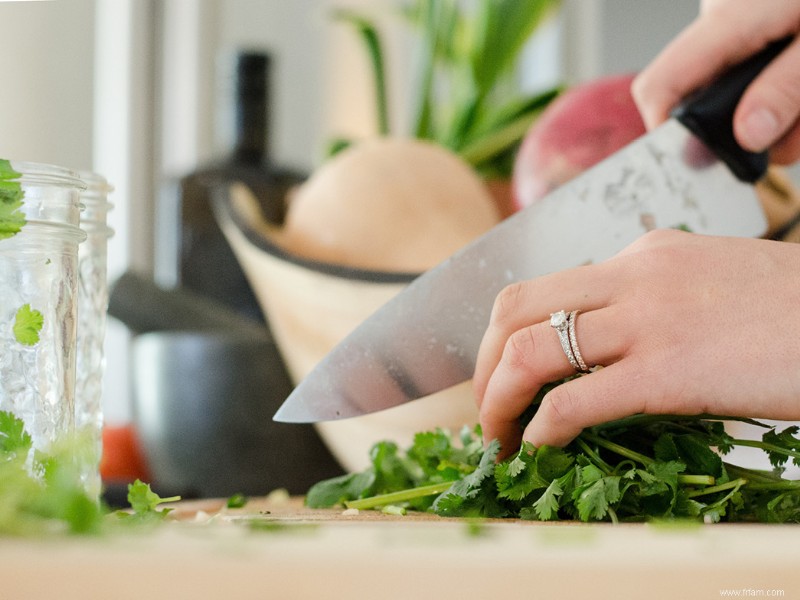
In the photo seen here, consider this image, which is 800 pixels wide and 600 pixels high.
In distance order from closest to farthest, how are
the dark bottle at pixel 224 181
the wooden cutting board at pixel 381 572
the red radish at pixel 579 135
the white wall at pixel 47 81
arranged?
the wooden cutting board at pixel 381 572, the red radish at pixel 579 135, the dark bottle at pixel 224 181, the white wall at pixel 47 81

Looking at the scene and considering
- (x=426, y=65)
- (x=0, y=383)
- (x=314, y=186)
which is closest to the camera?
(x=0, y=383)

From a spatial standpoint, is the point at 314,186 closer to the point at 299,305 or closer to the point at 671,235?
the point at 299,305

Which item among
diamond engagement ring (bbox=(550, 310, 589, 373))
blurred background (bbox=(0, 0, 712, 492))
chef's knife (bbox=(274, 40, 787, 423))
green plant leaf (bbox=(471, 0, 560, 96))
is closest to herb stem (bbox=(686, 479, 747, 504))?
diamond engagement ring (bbox=(550, 310, 589, 373))

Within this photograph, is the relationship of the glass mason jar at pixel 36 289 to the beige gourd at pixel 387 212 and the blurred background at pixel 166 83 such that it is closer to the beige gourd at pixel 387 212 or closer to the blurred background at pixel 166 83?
the beige gourd at pixel 387 212

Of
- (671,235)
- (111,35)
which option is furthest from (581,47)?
(671,235)

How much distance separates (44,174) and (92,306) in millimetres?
180

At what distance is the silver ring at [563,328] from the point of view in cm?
55

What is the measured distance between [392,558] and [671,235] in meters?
0.34

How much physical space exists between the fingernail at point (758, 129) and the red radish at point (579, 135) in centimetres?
33

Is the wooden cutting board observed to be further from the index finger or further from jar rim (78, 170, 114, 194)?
the index finger

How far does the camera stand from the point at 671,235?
578mm

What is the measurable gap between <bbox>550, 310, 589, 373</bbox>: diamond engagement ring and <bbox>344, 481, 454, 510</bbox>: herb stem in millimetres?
132

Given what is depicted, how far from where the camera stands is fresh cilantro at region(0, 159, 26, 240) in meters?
0.51

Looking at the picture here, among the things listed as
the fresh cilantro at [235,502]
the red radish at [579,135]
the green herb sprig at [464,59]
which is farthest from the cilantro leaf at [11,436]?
the green herb sprig at [464,59]
